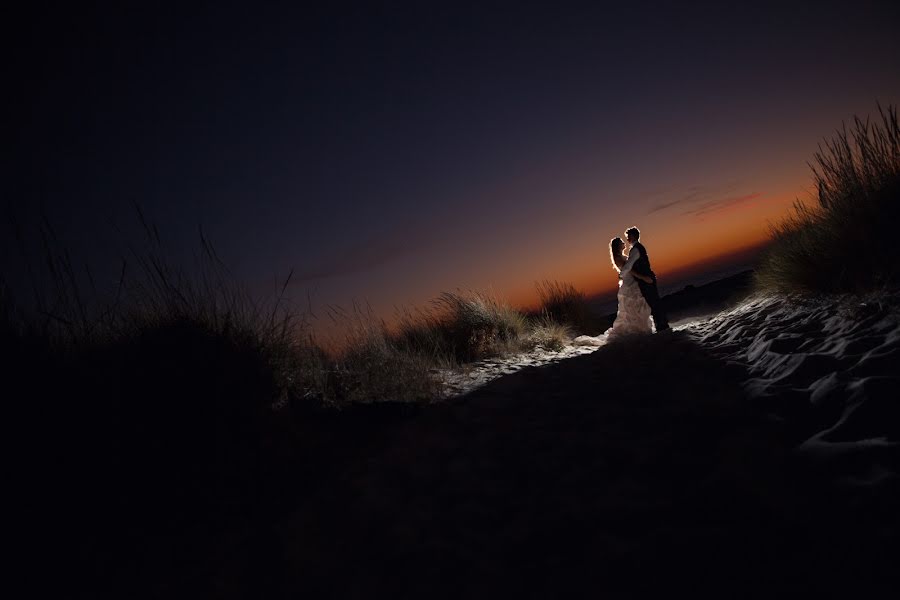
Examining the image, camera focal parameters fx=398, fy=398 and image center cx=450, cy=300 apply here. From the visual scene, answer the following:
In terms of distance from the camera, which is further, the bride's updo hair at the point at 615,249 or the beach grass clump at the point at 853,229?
the bride's updo hair at the point at 615,249

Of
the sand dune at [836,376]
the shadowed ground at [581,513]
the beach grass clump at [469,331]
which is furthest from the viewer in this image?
the beach grass clump at [469,331]

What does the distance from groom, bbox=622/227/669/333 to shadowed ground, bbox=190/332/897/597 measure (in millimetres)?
3567

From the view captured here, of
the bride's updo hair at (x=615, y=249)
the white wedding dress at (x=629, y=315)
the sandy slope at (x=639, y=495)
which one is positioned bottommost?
the sandy slope at (x=639, y=495)

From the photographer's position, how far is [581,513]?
1591 millimetres

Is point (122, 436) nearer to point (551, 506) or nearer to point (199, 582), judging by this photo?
point (199, 582)

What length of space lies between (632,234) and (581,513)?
5614 millimetres

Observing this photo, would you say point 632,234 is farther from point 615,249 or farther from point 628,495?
point 628,495

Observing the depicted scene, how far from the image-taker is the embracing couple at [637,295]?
20.3 feet

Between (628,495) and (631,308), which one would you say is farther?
(631,308)

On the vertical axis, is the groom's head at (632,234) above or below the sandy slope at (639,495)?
above

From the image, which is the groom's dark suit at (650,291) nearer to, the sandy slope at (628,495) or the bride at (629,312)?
the bride at (629,312)

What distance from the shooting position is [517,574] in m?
1.37

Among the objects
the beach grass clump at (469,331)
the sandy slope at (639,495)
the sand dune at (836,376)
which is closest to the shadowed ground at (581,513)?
the sandy slope at (639,495)

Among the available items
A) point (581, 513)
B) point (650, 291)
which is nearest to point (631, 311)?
point (650, 291)
